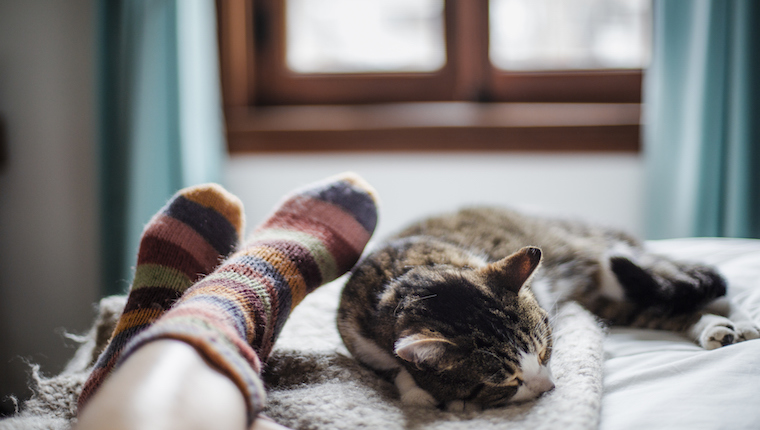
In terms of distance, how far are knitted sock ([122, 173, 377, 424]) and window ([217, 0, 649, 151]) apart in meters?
0.85

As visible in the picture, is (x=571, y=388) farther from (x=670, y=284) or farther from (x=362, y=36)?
(x=362, y=36)

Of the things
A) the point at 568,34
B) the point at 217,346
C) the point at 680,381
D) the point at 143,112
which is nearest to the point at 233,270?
the point at 217,346

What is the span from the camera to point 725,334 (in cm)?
67

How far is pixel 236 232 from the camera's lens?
0.85 meters

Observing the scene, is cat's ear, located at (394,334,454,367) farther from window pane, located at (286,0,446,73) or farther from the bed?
window pane, located at (286,0,446,73)

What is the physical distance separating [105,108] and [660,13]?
1.57 meters

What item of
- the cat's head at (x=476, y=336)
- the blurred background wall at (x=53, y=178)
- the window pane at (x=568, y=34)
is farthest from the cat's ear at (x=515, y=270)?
the window pane at (x=568, y=34)

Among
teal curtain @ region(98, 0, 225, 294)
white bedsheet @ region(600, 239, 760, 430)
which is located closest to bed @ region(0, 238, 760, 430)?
white bedsheet @ region(600, 239, 760, 430)

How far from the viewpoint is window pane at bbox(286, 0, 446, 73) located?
5.67 ft

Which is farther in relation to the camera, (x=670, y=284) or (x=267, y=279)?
(x=670, y=284)

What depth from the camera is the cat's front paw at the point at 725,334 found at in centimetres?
67

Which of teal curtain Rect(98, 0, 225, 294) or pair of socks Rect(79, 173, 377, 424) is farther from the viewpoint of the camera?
teal curtain Rect(98, 0, 225, 294)

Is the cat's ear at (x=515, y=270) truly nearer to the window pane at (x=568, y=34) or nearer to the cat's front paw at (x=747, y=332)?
the cat's front paw at (x=747, y=332)

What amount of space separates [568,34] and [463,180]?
0.62 m
